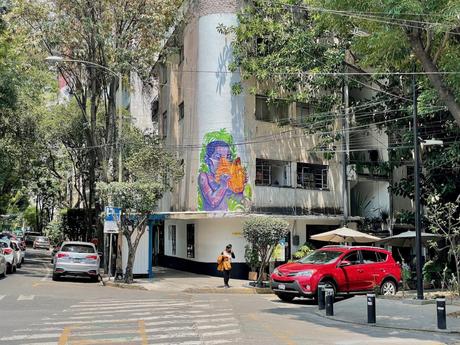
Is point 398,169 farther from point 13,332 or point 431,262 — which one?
point 13,332

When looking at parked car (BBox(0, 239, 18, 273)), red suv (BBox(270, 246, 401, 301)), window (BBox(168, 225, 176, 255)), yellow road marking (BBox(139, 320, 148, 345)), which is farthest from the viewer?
window (BBox(168, 225, 176, 255))

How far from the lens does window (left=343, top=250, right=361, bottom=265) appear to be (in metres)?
18.3

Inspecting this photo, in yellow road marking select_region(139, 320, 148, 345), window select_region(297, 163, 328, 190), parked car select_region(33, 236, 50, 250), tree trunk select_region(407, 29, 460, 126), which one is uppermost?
tree trunk select_region(407, 29, 460, 126)

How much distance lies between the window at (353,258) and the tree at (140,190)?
790 centimetres

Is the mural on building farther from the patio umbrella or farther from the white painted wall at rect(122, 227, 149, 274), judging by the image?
the patio umbrella

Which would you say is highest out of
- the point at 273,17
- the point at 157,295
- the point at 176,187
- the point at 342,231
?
the point at 273,17

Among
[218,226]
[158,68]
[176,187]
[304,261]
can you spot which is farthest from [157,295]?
[158,68]

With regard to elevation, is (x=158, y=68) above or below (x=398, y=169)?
above

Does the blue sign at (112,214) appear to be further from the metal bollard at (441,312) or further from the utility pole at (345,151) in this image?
the metal bollard at (441,312)

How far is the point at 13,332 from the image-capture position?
408 inches

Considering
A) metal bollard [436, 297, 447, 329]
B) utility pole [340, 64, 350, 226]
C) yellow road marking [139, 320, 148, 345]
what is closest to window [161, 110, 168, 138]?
utility pole [340, 64, 350, 226]

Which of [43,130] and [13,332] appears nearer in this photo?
[13,332]

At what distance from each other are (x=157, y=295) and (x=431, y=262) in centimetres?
1252

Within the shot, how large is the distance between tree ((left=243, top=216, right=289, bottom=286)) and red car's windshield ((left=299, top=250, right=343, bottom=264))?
120 inches
